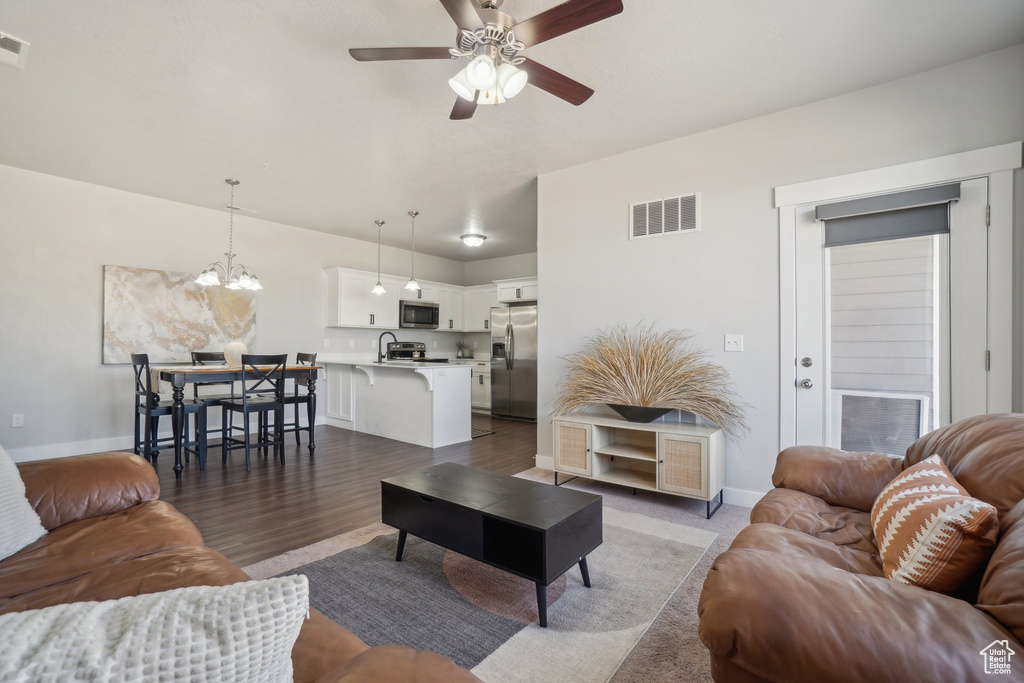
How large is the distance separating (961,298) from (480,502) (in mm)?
2907

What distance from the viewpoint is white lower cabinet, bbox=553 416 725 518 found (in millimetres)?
2990

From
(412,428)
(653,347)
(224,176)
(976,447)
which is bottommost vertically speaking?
(412,428)

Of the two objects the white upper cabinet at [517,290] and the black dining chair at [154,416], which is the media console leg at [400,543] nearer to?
the black dining chair at [154,416]

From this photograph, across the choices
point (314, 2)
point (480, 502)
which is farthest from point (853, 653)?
point (314, 2)

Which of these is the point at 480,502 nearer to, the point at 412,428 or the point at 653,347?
the point at 653,347

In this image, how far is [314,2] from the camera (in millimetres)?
2131

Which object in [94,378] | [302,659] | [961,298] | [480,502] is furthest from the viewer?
[94,378]

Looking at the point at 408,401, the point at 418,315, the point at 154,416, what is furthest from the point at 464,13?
the point at 418,315

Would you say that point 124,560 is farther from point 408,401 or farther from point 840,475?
point 408,401

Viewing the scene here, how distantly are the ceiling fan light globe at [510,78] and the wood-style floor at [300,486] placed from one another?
8.44 ft

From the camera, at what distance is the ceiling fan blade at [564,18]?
1.72 meters

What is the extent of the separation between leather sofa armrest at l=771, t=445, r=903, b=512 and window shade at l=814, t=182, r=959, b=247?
154 cm

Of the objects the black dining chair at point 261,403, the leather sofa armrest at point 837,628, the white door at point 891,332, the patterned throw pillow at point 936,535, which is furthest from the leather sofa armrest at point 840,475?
the black dining chair at point 261,403

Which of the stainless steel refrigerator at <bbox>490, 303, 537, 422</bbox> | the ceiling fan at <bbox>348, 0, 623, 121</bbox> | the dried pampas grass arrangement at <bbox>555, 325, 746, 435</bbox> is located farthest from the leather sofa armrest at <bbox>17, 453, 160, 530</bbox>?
the stainless steel refrigerator at <bbox>490, 303, 537, 422</bbox>
